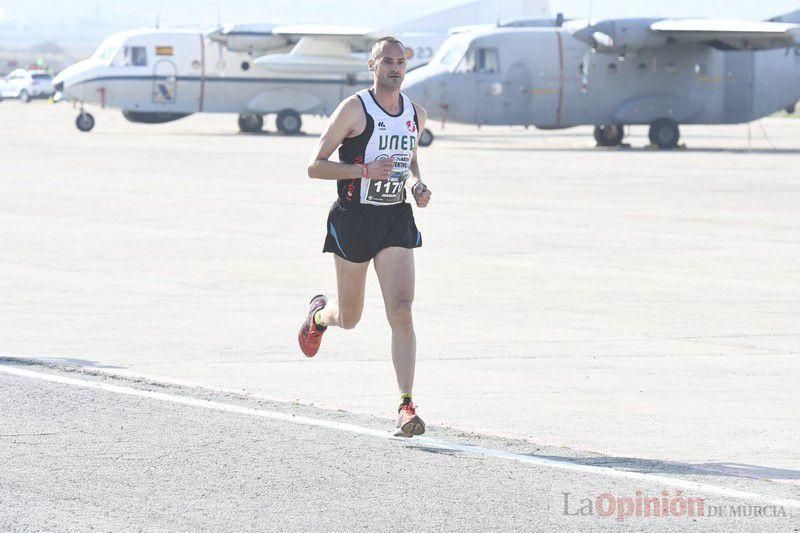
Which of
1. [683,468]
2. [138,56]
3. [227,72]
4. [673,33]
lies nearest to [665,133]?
[673,33]

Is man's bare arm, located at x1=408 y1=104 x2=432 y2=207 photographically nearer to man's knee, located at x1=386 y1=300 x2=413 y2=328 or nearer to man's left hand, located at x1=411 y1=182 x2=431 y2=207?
man's left hand, located at x1=411 y1=182 x2=431 y2=207

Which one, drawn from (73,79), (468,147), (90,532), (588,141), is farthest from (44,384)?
(588,141)

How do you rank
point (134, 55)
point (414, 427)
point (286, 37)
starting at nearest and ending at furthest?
point (414, 427)
point (134, 55)
point (286, 37)

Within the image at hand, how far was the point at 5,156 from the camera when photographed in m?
33.3

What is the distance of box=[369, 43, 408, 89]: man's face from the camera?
7.81m

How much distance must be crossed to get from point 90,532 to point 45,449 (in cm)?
154

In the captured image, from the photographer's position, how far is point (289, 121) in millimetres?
46531

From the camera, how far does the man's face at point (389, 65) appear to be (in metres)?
7.81

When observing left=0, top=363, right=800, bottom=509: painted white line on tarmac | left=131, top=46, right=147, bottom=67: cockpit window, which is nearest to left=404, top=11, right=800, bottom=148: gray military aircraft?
left=131, top=46, right=147, bottom=67: cockpit window

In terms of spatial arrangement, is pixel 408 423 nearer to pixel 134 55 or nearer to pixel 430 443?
pixel 430 443

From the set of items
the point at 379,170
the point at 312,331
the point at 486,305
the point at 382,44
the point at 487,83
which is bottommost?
the point at 486,305

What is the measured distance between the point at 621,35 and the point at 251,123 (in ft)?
48.7

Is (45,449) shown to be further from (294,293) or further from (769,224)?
(769,224)

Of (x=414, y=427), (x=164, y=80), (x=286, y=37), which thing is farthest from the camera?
(x=286, y=37)
